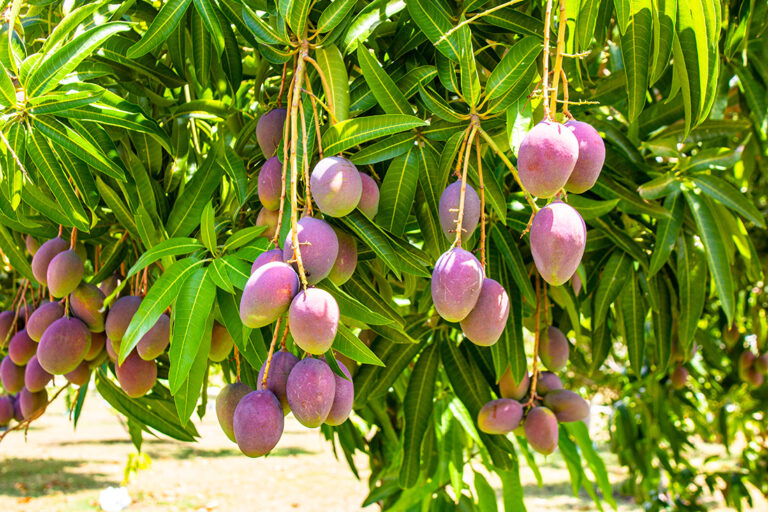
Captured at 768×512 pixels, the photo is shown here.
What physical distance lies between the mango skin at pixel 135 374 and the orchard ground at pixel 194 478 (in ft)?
15.3

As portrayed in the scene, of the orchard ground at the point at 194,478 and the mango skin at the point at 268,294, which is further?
the orchard ground at the point at 194,478

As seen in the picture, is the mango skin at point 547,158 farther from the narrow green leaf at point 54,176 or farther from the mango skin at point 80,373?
the mango skin at point 80,373

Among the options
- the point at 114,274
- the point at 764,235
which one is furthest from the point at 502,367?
the point at 764,235

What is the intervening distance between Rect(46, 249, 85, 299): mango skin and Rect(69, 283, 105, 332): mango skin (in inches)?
1.5

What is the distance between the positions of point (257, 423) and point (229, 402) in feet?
0.52

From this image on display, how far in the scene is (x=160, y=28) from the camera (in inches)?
39.6

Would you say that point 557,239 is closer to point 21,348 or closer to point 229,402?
point 229,402

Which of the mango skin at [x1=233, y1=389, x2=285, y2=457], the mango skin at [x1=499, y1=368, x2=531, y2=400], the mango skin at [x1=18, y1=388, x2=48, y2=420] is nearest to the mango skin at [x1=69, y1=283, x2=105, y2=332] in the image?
the mango skin at [x1=18, y1=388, x2=48, y2=420]

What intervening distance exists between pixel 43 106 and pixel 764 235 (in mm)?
2433

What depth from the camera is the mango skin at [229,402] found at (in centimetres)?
92

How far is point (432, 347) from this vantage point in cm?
163

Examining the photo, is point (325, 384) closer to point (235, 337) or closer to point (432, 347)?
point (235, 337)

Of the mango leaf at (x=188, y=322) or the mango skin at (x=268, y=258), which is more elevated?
the mango skin at (x=268, y=258)

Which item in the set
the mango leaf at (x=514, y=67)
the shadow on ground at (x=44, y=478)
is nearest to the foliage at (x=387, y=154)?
the mango leaf at (x=514, y=67)
